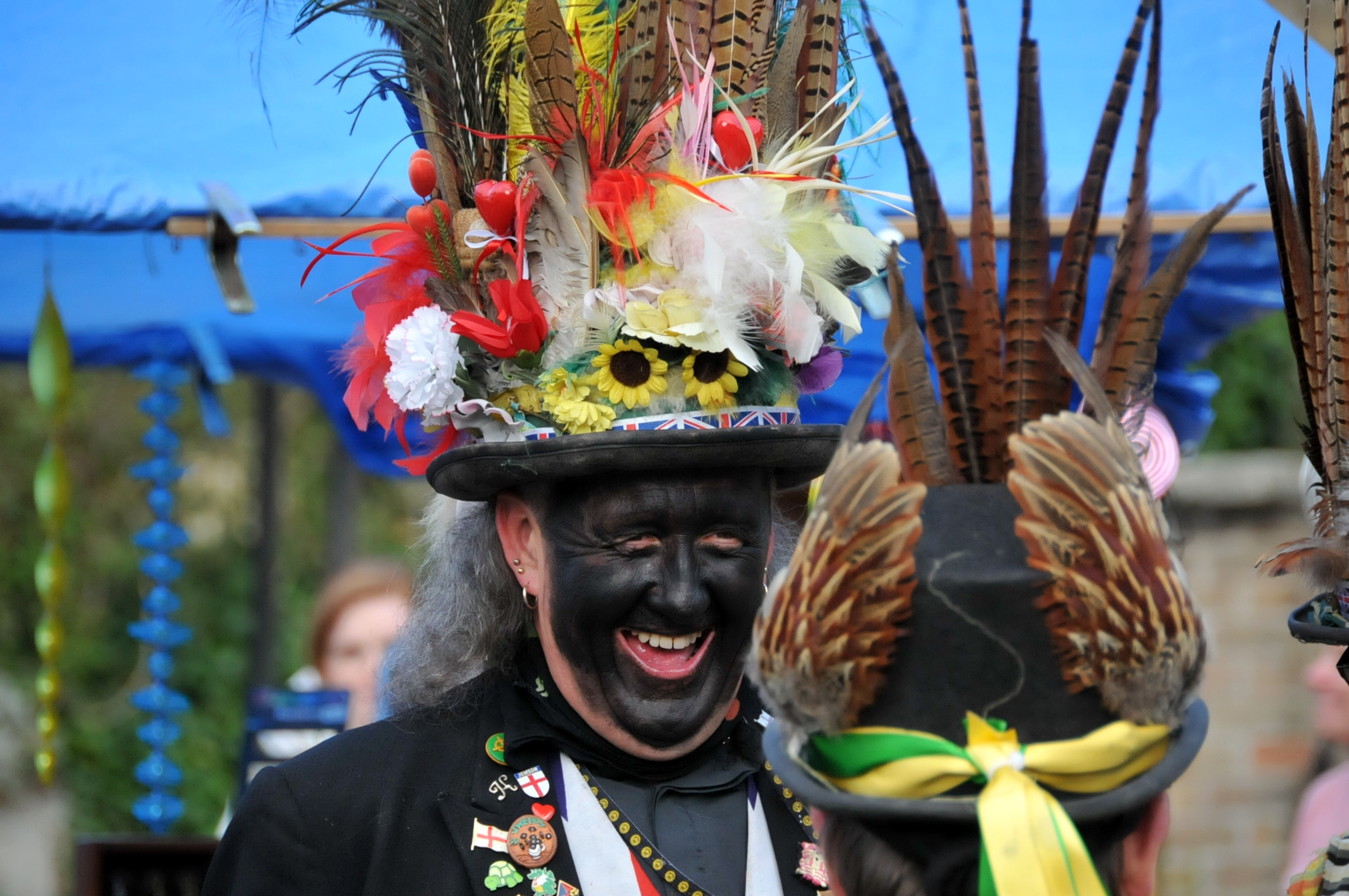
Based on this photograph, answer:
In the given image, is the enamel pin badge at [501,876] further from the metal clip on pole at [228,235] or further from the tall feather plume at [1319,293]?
the metal clip on pole at [228,235]

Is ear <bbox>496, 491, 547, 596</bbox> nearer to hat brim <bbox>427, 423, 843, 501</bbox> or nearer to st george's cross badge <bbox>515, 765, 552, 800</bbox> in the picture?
hat brim <bbox>427, 423, 843, 501</bbox>

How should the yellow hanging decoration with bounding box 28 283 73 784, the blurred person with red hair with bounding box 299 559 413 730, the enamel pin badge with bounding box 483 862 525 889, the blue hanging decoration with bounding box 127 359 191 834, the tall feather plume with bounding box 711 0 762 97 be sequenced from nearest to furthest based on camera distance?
1. the enamel pin badge with bounding box 483 862 525 889
2. the tall feather plume with bounding box 711 0 762 97
3. the yellow hanging decoration with bounding box 28 283 73 784
4. the blue hanging decoration with bounding box 127 359 191 834
5. the blurred person with red hair with bounding box 299 559 413 730

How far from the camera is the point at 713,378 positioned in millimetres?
2318

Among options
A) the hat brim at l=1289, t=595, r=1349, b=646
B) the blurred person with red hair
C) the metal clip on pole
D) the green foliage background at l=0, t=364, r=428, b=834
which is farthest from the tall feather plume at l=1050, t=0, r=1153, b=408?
the green foliage background at l=0, t=364, r=428, b=834

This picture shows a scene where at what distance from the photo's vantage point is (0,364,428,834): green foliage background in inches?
345

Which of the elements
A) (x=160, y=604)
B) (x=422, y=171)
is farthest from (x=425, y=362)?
(x=160, y=604)

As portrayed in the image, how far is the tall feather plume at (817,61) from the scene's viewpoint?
2430 mm

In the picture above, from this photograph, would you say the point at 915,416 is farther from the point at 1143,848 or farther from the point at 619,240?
the point at 619,240

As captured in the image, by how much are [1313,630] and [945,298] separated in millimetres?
933

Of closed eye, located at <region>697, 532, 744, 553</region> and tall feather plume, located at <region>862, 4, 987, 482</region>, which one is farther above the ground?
tall feather plume, located at <region>862, 4, 987, 482</region>

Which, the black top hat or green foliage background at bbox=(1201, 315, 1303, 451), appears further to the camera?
green foliage background at bbox=(1201, 315, 1303, 451)

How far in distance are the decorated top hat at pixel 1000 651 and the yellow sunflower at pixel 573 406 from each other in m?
0.92

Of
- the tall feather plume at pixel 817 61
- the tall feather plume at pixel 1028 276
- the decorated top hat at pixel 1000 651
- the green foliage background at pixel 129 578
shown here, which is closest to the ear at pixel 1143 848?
the decorated top hat at pixel 1000 651

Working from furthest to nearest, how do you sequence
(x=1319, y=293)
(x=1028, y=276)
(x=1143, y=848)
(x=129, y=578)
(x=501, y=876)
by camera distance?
1. (x=129, y=578)
2. (x=501, y=876)
3. (x=1319, y=293)
4. (x=1028, y=276)
5. (x=1143, y=848)
